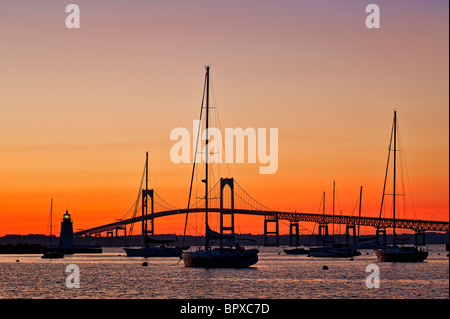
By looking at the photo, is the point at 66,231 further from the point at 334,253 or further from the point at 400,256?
the point at 400,256

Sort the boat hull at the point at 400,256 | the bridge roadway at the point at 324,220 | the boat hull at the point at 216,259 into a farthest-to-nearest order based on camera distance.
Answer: the bridge roadway at the point at 324,220 < the boat hull at the point at 400,256 < the boat hull at the point at 216,259

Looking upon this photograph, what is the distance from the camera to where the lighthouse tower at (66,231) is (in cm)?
10504

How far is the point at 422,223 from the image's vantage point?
169m

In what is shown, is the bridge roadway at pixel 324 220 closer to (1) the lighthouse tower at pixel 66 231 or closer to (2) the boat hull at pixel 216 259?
(1) the lighthouse tower at pixel 66 231

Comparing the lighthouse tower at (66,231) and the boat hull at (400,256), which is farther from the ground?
the lighthouse tower at (66,231)

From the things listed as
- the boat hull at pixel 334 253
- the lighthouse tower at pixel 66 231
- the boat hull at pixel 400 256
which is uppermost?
the lighthouse tower at pixel 66 231

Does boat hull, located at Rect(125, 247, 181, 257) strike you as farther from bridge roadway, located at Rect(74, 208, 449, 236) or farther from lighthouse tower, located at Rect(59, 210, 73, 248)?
bridge roadway, located at Rect(74, 208, 449, 236)

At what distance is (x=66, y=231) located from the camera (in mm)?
108312

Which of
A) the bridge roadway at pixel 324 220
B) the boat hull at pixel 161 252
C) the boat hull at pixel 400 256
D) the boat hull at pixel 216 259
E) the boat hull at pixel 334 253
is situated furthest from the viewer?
the bridge roadway at pixel 324 220

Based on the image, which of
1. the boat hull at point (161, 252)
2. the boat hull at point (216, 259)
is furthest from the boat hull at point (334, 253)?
the boat hull at point (216, 259)

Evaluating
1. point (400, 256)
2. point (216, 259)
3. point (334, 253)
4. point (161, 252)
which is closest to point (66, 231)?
point (161, 252)

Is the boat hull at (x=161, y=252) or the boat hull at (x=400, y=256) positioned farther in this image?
the boat hull at (x=161, y=252)
